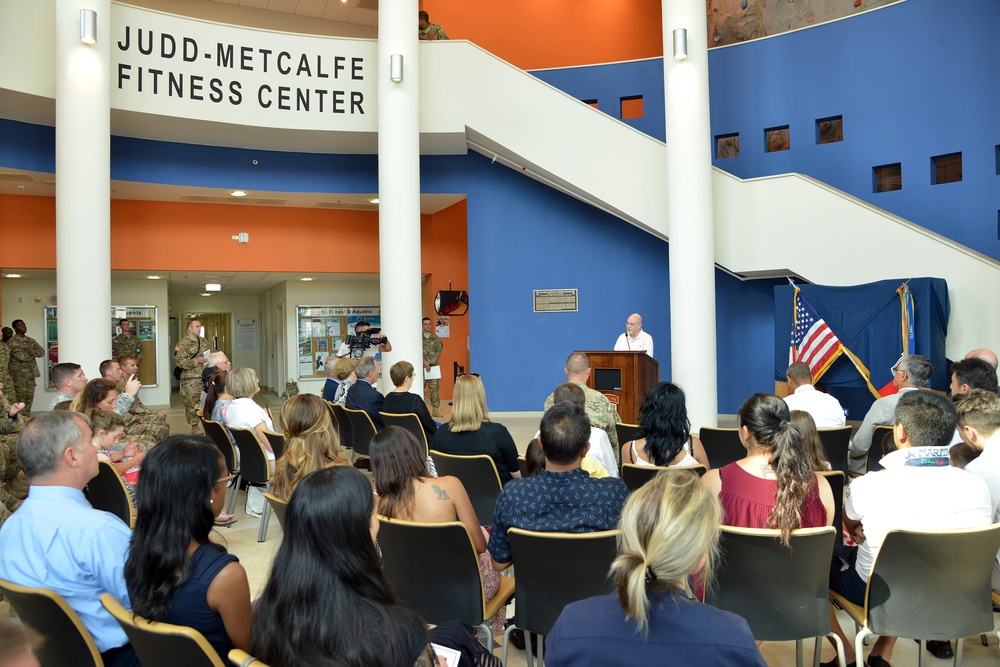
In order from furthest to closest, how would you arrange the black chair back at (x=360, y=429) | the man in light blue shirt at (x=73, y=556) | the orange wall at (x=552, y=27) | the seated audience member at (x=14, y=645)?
the orange wall at (x=552, y=27)
the black chair back at (x=360, y=429)
the man in light blue shirt at (x=73, y=556)
the seated audience member at (x=14, y=645)

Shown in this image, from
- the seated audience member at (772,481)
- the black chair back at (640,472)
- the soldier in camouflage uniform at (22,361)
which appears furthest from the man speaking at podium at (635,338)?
the soldier in camouflage uniform at (22,361)

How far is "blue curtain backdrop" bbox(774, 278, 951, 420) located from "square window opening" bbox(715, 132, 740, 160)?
9.02 ft

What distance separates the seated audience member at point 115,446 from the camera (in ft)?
14.0

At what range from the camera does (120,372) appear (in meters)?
6.38

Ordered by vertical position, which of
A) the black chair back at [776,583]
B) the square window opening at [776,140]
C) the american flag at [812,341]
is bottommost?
the black chair back at [776,583]

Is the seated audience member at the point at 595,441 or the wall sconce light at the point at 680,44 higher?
the wall sconce light at the point at 680,44

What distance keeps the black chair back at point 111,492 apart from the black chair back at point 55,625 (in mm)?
1863

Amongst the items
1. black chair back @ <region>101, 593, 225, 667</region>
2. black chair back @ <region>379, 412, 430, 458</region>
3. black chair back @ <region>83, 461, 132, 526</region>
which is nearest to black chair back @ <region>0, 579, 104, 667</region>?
black chair back @ <region>101, 593, 225, 667</region>

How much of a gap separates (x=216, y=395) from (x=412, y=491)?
13.6 feet

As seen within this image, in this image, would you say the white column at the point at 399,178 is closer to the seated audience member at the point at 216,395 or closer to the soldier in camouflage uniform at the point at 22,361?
the seated audience member at the point at 216,395

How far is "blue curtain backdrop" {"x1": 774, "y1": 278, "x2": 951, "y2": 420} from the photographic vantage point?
315 inches

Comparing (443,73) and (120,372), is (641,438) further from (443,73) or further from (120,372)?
(443,73)

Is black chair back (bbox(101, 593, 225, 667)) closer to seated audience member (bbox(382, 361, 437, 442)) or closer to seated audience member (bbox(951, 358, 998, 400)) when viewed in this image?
seated audience member (bbox(382, 361, 437, 442))

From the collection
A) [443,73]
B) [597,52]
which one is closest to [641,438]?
[443,73]
